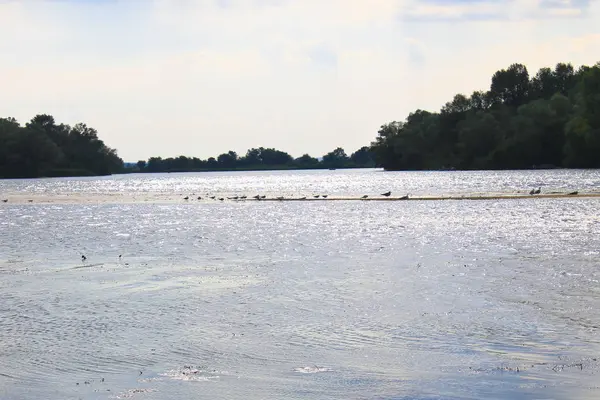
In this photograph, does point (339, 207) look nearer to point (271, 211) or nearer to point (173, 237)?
point (271, 211)

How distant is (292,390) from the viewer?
51.2ft

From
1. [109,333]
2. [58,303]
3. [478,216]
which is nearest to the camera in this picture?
[109,333]

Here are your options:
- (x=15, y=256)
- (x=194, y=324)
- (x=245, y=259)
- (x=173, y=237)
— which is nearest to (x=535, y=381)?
(x=194, y=324)

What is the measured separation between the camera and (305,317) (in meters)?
23.0

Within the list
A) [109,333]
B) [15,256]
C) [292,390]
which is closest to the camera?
[292,390]

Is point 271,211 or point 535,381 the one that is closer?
point 535,381

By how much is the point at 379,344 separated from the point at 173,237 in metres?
33.5

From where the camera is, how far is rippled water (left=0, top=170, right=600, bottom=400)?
16156 millimetres

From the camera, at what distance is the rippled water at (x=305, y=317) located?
53.0 ft

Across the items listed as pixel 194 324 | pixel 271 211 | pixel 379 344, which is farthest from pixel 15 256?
pixel 271 211

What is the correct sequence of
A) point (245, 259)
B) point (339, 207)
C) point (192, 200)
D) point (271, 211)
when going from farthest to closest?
point (192, 200), point (339, 207), point (271, 211), point (245, 259)

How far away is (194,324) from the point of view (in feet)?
73.1

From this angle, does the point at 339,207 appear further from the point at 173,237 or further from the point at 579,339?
the point at 579,339

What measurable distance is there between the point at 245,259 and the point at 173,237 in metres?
14.0
